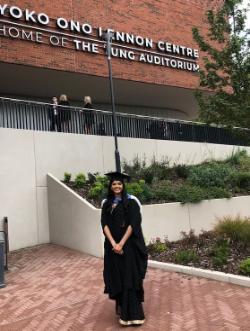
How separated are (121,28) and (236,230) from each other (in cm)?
1114

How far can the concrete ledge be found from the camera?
7.22m

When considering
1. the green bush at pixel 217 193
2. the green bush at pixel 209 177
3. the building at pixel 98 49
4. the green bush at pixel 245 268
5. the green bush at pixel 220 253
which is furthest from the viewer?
the building at pixel 98 49

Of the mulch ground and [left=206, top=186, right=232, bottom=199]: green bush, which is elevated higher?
[left=206, top=186, right=232, bottom=199]: green bush

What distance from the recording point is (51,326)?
5902 mm

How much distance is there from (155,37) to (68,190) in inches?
384

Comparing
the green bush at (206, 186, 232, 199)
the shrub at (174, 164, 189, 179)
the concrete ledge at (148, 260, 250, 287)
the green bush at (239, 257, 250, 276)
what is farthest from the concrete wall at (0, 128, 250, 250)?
the green bush at (239, 257, 250, 276)

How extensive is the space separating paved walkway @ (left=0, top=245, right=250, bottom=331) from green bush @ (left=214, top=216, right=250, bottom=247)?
176 centimetres

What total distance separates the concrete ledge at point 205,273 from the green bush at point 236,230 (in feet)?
4.90

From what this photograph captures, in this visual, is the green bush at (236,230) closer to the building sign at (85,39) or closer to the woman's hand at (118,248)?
the woman's hand at (118,248)

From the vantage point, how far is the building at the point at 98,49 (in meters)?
15.4

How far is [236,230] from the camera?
369 inches

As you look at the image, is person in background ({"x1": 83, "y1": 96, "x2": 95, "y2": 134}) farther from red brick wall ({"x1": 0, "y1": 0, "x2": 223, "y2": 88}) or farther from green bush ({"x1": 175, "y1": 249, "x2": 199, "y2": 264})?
green bush ({"x1": 175, "y1": 249, "x2": 199, "y2": 264})

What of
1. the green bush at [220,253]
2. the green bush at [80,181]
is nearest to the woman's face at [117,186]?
the green bush at [220,253]

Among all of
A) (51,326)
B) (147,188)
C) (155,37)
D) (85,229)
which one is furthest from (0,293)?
(155,37)
